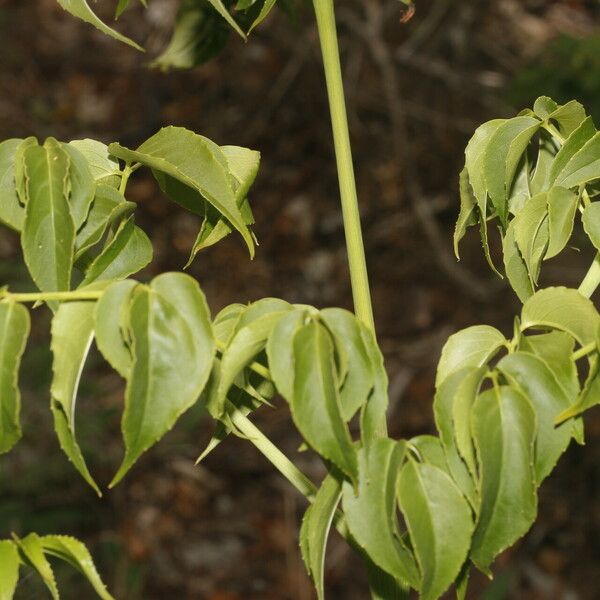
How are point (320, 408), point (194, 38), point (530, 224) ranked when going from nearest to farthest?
point (320, 408) → point (530, 224) → point (194, 38)

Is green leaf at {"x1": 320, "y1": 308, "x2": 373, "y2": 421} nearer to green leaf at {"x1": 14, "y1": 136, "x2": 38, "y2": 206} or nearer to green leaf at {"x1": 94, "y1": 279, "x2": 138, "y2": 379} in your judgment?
green leaf at {"x1": 94, "y1": 279, "x2": 138, "y2": 379}

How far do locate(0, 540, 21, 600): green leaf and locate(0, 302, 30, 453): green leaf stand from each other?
111 millimetres

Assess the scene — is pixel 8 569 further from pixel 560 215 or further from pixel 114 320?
pixel 560 215

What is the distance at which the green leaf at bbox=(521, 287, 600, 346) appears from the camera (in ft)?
2.67

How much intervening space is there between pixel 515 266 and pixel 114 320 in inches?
16.9

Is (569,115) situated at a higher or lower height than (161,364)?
higher

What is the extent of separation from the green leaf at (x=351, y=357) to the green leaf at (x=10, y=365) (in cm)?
24

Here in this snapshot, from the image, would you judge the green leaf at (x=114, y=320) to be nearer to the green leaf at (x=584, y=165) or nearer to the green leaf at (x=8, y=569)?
the green leaf at (x=8, y=569)

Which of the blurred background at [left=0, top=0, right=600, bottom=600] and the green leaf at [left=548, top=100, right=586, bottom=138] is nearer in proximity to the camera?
the green leaf at [left=548, top=100, right=586, bottom=138]

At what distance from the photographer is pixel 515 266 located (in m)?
0.99

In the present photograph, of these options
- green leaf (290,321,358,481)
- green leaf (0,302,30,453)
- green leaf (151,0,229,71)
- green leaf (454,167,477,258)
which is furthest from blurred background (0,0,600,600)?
green leaf (290,321,358,481)

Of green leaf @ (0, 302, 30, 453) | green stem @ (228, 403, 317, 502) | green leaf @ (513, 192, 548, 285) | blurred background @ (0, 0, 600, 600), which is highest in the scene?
green leaf @ (513, 192, 548, 285)

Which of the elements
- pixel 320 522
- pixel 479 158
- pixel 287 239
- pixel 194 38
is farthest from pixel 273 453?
pixel 287 239

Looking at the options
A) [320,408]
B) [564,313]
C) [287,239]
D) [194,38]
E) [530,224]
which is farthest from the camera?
[287,239]
